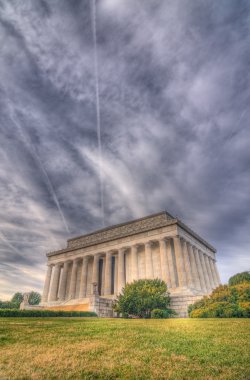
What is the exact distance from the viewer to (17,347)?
847 centimetres

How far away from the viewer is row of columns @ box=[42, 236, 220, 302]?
1764 inches

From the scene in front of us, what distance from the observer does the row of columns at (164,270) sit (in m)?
44.8

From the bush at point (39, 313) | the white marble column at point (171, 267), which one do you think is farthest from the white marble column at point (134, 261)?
the bush at point (39, 313)

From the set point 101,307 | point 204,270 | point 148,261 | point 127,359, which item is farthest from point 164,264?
point 127,359

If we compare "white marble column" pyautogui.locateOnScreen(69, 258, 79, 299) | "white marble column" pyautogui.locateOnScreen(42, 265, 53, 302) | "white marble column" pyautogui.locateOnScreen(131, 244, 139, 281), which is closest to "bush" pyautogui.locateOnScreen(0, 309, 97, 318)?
"white marble column" pyautogui.locateOnScreen(131, 244, 139, 281)

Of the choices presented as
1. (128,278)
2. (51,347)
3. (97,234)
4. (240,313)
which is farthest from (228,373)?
(97,234)

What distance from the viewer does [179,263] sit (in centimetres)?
4450

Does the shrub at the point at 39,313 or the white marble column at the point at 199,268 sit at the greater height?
the white marble column at the point at 199,268

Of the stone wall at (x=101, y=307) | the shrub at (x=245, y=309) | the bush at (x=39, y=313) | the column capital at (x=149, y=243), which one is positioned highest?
the column capital at (x=149, y=243)

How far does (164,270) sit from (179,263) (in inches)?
128

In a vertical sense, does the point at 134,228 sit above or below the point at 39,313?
above

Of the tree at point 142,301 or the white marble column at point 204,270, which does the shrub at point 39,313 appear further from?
the white marble column at point 204,270

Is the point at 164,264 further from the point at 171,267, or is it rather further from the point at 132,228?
the point at 132,228

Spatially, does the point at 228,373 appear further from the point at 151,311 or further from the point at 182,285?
the point at 182,285
